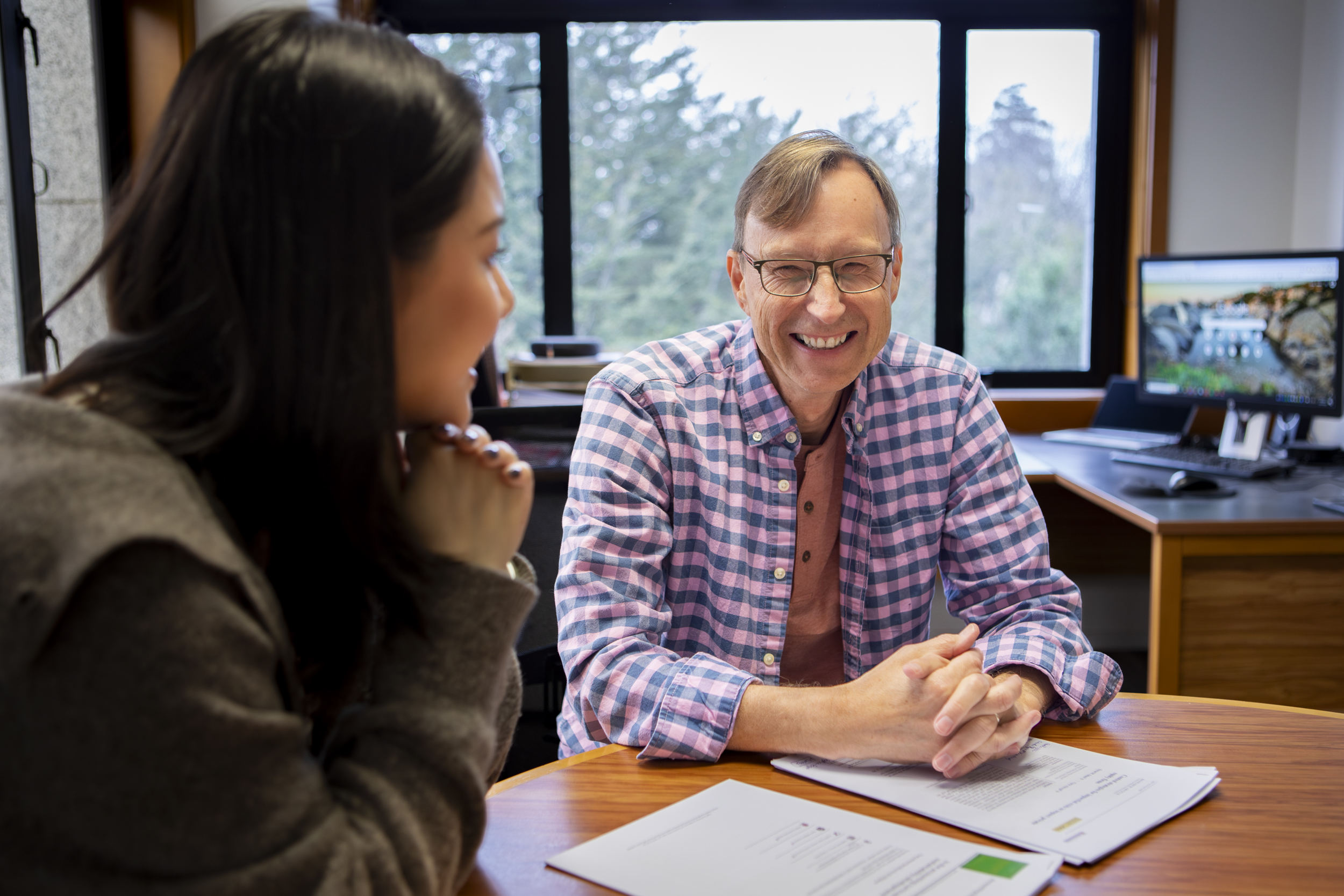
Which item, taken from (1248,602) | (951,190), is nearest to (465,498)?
(1248,602)

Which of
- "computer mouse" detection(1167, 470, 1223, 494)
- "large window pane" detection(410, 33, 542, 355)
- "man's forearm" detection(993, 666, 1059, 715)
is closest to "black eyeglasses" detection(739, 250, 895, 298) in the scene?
"man's forearm" detection(993, 666, 1059, 715)

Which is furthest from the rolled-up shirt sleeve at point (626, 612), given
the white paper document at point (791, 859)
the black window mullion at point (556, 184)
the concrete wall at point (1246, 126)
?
the concrete wall at point (1246, 126)

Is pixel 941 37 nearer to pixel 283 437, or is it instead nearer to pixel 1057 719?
pixel 1057 719

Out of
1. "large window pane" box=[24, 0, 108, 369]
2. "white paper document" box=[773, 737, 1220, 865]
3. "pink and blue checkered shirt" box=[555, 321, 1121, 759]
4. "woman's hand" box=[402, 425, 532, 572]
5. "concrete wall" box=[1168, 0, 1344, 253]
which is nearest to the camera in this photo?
"woman's hand" box=[402, 425, 532, 572]

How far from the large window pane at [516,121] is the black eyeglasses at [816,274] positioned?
2.04 meters

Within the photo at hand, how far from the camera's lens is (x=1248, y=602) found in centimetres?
204

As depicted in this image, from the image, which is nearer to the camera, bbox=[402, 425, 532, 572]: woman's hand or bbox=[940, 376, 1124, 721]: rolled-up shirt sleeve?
bbox=[402, 425, 532, 572]: woman's hand

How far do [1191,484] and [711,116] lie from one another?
1886 millimetres

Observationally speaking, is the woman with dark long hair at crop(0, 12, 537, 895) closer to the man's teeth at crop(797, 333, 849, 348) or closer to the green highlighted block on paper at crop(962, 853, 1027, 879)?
the green highlighted block on paper at crop(962, 853, 1027, 879)

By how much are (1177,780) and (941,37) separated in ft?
9.68

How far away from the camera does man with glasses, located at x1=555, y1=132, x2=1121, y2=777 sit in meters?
1.19

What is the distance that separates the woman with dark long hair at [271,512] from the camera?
490 millimetres

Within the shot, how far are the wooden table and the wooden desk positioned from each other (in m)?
1.01

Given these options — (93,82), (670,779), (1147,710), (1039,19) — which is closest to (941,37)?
(1039,19)
